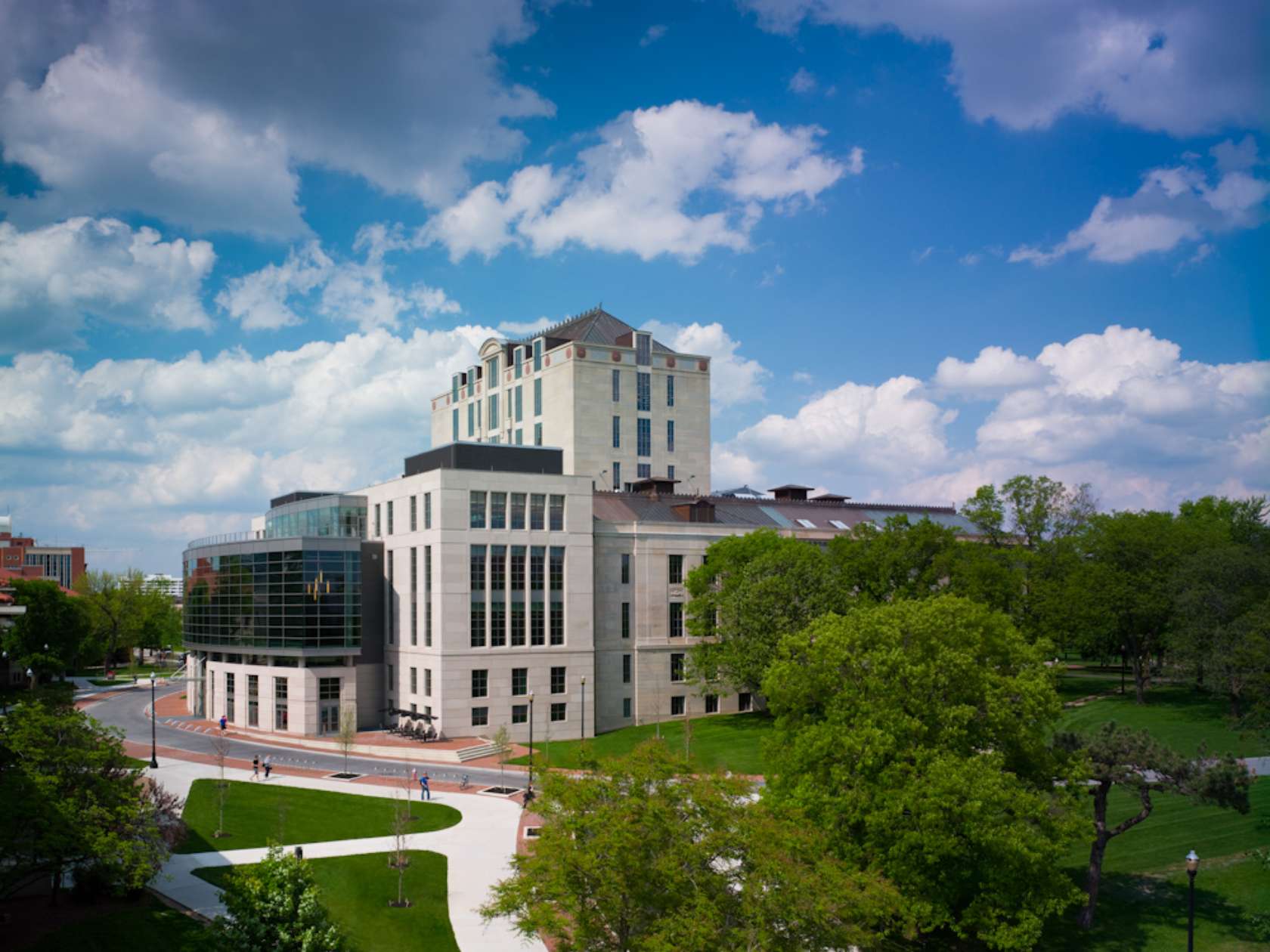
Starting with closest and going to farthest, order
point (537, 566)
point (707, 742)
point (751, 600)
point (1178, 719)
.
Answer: point (1178, 719) → point (707, 742) → point (751, 600) → point (537, 566)

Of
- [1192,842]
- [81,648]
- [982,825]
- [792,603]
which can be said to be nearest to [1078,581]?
[792,603]

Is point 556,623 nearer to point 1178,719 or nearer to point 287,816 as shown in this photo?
point 287,816

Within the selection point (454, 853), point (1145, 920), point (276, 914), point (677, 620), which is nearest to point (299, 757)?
point (454, 853)

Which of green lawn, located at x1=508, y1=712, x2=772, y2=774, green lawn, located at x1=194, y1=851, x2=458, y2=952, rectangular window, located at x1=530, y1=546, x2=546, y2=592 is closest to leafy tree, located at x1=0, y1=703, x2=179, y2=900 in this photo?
green lawn, located at x1=194, y1=851, x2=458, y2=952

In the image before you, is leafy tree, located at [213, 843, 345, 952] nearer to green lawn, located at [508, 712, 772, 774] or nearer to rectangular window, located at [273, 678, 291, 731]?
green lawn, located at [508, 712, 772, 774]

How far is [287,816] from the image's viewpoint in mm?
47125

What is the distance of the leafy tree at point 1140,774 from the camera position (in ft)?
110

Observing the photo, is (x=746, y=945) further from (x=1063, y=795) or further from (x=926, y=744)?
(x=1063, y=795)

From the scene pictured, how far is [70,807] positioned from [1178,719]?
201 feet

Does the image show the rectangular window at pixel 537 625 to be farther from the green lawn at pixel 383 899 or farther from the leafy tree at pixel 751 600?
the green lawn at pixel 383 899

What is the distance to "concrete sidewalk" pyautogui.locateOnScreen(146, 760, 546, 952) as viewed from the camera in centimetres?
3519

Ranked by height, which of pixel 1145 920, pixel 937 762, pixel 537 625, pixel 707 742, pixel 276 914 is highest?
pixel 537 625

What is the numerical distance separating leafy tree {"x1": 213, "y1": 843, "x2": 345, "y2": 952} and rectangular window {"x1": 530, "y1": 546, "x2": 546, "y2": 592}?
4358 centimetres

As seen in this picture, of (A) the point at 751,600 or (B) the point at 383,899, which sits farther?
(A) the point at 751,600
